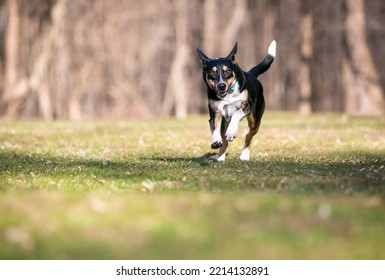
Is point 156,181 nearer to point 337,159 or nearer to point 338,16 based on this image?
point 337,159

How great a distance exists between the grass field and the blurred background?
19.8 m

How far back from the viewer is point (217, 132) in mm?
12023

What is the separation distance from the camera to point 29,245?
21.8 ft

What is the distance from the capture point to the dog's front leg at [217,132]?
11.7 m

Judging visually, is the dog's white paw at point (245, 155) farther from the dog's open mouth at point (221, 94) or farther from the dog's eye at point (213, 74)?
the dog's eye at point (213, 74)

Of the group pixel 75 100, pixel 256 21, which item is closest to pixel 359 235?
pixel 75 100

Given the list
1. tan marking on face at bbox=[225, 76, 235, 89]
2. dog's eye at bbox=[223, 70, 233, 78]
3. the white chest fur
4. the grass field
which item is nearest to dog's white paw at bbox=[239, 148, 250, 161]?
the grass field

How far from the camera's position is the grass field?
657 cm

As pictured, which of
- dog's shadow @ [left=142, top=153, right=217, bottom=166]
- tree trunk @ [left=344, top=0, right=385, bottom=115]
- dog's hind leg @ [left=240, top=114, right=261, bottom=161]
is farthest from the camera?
tree trunk @ [left=344, top=0, right=385, bottom=115]

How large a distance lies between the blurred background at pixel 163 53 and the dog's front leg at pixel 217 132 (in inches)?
892

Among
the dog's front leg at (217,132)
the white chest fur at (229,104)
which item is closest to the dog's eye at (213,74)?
the white chest fur at (229,104)

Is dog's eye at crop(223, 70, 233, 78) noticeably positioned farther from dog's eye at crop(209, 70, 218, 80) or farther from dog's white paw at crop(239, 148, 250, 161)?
dog's white paw at crop(239, 148, 250, 161)

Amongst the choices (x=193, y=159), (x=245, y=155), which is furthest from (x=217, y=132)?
(x=193, y=159)
